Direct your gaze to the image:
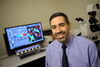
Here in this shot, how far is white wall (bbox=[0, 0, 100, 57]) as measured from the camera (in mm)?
2193

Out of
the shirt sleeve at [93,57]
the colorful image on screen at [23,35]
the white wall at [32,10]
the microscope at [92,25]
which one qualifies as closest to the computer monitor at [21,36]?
the colorful image on screen at [23,35]

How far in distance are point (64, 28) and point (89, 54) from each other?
1.23ft

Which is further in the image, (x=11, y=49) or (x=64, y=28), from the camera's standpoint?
(x=11, y=49)

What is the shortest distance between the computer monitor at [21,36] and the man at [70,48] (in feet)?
2.99

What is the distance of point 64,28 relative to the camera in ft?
3.72

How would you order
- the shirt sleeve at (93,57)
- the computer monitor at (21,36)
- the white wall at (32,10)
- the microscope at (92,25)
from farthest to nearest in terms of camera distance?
the microscope at (92,25)
the white wall at (32,10)
the computer monitor at (21,36)
the shirt sleeve at (93,57)

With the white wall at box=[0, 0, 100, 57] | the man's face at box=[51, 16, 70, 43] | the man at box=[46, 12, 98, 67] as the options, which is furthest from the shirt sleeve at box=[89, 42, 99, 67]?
the white wall at box=[0, 0, 100, 57]

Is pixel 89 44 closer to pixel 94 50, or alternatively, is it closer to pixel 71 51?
pixel 94 50

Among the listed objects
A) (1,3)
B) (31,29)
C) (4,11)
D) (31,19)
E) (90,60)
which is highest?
(1,3)

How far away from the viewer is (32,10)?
2.55 metres

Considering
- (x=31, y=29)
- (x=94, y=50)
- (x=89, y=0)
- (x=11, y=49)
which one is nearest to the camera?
(x=94, y=50)

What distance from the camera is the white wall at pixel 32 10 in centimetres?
219

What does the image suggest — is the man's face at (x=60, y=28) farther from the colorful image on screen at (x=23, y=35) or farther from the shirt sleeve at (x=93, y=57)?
the colorful image on screen at (x=23, y=35)

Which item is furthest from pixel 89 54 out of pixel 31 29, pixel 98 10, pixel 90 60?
pixel 98 10
